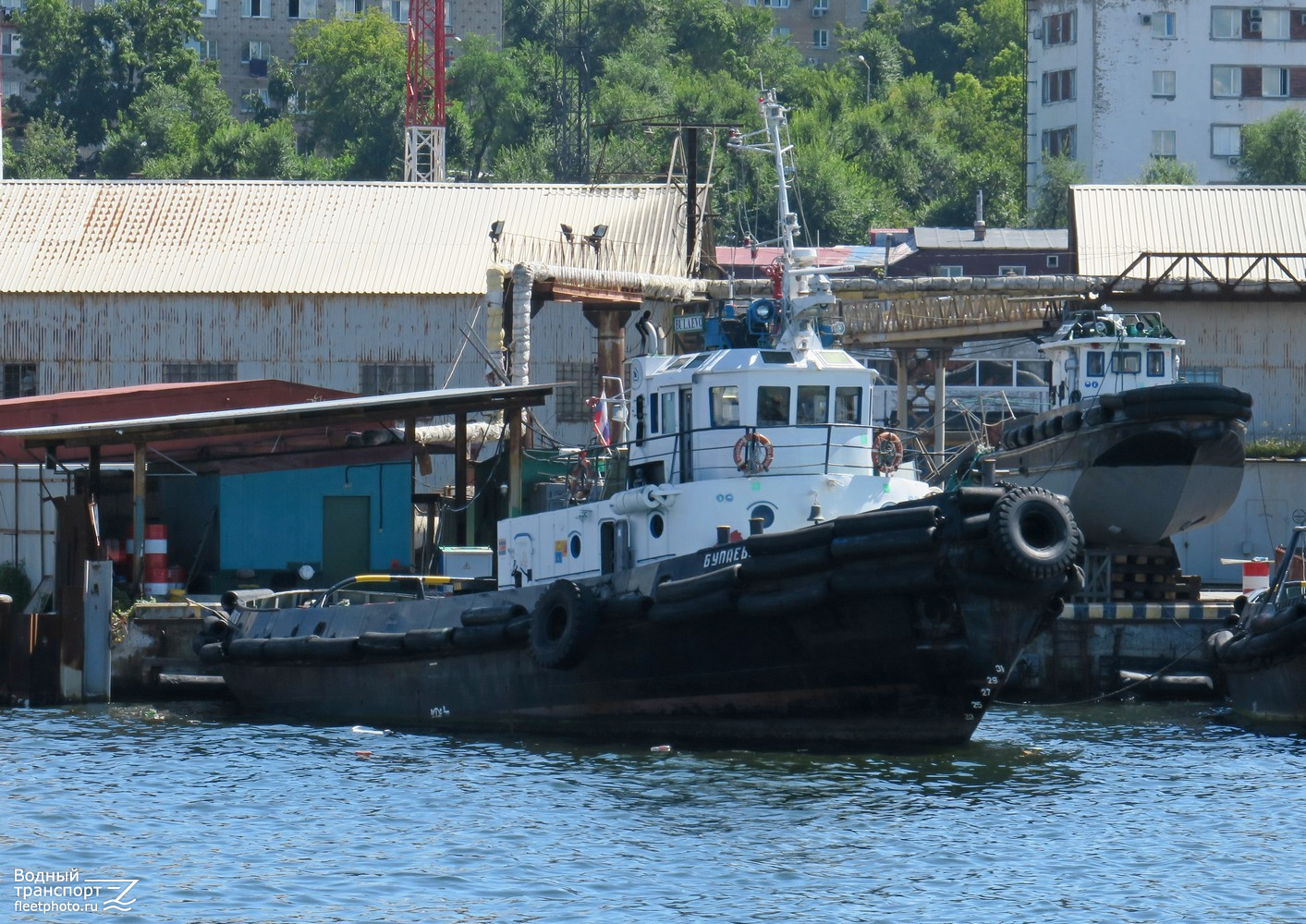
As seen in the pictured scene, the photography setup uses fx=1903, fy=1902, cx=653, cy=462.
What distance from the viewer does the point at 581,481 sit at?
21984mm

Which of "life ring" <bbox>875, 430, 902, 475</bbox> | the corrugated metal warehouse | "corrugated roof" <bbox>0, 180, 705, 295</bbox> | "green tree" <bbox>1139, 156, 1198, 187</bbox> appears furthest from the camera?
"green tree" <bbox>1139, 156, 1198, 187</bbox>

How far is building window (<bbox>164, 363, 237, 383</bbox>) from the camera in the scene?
36906 mm

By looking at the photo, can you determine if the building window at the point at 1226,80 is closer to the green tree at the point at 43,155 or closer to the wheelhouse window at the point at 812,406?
the green tree at the point at 43,155

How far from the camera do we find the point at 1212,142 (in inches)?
2594

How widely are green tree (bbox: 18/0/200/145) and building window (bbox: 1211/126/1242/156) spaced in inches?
1697

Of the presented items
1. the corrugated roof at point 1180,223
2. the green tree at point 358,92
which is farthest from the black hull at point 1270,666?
the green tree at point 358,92

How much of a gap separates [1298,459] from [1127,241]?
24.6 ft

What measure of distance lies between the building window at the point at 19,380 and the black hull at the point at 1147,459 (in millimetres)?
20095

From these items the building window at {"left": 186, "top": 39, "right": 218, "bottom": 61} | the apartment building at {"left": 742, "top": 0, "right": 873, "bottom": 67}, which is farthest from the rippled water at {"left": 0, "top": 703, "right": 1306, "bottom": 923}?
the apartment building at {"left": 742, "top": 0, "right": 873, "bottom": 67}

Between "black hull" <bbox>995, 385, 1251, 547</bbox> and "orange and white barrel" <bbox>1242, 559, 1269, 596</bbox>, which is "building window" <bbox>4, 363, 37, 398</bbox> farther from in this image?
"orange and white barrel" <bbox>1242, 559, 1269, 596</bbox>

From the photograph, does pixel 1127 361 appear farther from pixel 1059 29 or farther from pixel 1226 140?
pixel 1226 140

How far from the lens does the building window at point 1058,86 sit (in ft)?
219

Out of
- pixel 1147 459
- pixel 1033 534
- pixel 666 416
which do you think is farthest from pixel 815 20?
pixel 1033 534

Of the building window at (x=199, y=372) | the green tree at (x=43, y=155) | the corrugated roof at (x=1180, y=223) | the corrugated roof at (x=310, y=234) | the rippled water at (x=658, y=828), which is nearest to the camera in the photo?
the rippled water at (x=658, y=828)
